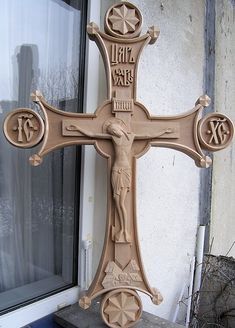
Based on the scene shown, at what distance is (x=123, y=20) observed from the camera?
89cm

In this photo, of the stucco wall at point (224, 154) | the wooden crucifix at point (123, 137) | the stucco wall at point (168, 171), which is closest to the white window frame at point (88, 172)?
the stucco wall at point (168, 171)

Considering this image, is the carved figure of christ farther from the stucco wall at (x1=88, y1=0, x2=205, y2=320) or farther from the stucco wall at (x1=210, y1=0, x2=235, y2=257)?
the stucco wall at (x1=210, y1=0, x2=235, y2=257)

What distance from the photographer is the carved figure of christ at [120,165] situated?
88cm

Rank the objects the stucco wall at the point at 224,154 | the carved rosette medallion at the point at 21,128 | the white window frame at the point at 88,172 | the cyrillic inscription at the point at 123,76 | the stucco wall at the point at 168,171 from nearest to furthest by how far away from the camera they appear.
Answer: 1. the carved rosette medallion at the point at 21,128
2. the cyrillic inscription at the point at 123,76
3. the white window frame at the point at 88,172
4. the stucco wall at the point at 168,171
5. the stucco wall at the point at 224,154

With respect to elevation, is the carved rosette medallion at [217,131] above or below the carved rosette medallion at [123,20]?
below

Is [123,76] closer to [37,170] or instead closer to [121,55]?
[121,55]

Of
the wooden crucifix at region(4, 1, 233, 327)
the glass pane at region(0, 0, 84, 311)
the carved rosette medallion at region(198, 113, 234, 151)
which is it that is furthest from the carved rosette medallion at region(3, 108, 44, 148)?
the carved rosette medallion at region(198, 113, 234, 151)

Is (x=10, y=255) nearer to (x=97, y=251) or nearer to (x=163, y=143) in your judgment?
(x=97, y=251)

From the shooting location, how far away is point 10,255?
3.30ft

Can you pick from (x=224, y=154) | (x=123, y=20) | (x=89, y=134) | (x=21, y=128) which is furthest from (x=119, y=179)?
(x=224, y=154)

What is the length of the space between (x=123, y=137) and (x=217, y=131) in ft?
0.89

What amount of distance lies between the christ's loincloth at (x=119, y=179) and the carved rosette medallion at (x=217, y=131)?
0.24 metres

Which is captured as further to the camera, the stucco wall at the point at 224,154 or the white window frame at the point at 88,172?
the stucco wall at the point at 224,154

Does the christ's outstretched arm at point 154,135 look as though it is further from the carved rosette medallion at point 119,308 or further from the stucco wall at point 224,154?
the stucco wall at point 224,154
